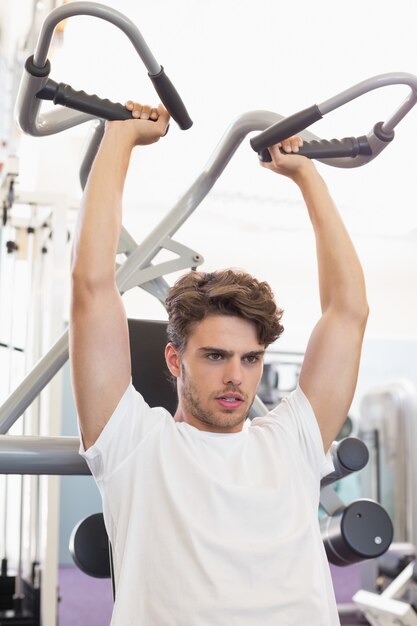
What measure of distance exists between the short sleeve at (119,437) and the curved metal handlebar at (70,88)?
0.49m

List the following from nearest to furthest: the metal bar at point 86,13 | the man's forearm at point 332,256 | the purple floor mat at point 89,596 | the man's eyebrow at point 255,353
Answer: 1. the metal bar at point 86,13
2. the man's eyebrow at point 255,353
3. the man's forearm at point 332,256
4. the purple floor mat at point 89,596

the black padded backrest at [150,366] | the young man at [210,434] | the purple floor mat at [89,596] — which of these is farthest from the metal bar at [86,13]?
the purple floor mat at [89,596]

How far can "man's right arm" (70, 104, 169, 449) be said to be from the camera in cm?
136

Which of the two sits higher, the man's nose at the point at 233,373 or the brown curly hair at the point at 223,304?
the brown curly hair at the point at 223,304

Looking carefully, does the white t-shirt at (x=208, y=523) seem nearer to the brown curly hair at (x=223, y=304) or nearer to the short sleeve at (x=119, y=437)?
the short sleeve at (x=119, y=437)

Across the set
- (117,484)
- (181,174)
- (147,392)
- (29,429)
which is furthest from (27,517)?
(181,174)

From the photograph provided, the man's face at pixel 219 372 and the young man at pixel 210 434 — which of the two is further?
the man's face at pixel 219 372

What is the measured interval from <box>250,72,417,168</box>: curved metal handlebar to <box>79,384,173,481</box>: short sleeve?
20.7 inches

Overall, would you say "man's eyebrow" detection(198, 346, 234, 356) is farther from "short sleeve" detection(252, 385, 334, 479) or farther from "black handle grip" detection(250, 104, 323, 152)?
"black handle grip" detection(250, 104, 323, 152)

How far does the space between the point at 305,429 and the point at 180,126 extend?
0.60 meters

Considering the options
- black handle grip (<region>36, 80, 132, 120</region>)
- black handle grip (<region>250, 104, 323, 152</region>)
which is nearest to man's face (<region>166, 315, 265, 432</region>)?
black handle grip (<region>250, 104, 323, 152</region>)

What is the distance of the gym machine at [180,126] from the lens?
4.24 feet

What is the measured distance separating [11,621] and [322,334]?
1839 mm

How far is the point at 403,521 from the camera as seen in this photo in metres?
4.87
